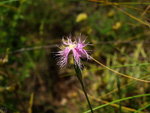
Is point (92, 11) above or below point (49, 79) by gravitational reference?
above

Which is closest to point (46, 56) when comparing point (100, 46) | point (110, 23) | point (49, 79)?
point (49, 79)

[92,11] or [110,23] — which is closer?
[110,23]

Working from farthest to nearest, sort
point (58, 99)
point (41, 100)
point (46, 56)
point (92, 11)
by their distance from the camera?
point (92, 11)
point (46, 56)
point (58, 99)
point (41, 100)

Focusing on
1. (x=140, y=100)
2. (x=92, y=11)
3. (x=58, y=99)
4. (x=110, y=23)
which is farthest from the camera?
(x=92, y=11)

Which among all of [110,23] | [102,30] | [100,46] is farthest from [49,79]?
[110,23]

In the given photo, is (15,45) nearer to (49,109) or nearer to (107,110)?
(49,109)

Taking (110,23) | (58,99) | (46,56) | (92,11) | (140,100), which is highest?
(92,11)
